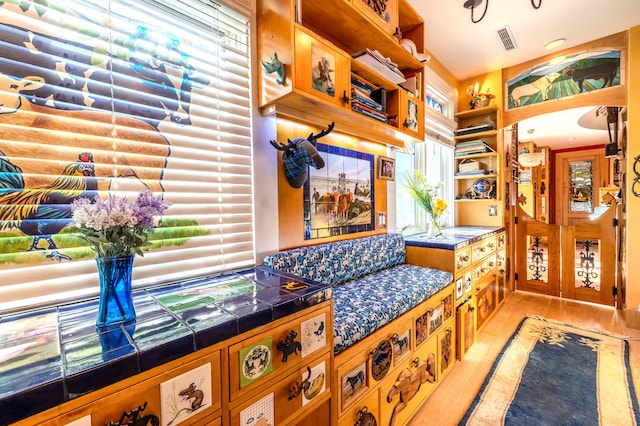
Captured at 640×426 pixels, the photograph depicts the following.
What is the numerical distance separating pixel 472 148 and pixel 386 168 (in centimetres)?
169

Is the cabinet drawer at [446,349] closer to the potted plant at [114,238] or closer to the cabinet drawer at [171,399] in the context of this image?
the cabinet drawer at [171,399]

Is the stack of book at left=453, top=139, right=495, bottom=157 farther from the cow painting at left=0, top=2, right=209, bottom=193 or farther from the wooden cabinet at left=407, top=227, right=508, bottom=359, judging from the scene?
the cow painting at left=0, top=2, right=209, bottom=193

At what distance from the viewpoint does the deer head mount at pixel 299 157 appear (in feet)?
4.86

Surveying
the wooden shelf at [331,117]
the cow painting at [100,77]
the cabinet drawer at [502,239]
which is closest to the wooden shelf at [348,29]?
the wooden shelf at [331,117]

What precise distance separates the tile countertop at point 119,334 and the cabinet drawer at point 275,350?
0.05 meters

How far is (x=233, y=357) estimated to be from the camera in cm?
79

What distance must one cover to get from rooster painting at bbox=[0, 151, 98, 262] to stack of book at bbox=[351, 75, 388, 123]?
4.49ft

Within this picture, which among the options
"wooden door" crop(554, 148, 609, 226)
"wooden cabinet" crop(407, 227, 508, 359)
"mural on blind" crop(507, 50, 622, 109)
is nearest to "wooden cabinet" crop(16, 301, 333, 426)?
"wooden cabinet" crop(407, 227, 508, 359)

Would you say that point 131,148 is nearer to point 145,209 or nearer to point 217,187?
point 217,187

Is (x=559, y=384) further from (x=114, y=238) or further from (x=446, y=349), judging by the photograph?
(x=114, y=238)

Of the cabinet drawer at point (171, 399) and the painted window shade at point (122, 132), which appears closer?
the cabinet drawer at point (171, 399)

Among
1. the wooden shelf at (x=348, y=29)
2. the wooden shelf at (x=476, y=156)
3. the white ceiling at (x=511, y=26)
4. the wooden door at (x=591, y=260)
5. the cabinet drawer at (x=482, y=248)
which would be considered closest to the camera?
the wooden shelf at (x=348, y=29)

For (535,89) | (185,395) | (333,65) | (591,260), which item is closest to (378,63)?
(333,65)

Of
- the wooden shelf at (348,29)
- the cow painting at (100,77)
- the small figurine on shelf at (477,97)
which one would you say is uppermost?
the small figurine on shelf at (477,97)
